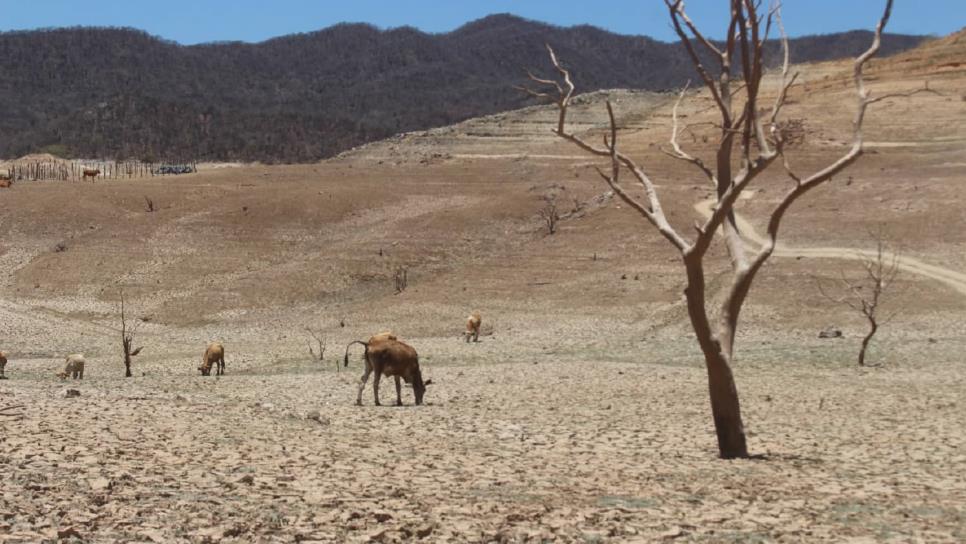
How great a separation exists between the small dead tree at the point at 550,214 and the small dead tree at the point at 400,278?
10.3 metres

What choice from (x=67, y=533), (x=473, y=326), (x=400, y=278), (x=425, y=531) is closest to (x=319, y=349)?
(x=473, y=326)

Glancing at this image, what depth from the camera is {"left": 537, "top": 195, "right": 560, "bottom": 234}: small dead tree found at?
58969 mm

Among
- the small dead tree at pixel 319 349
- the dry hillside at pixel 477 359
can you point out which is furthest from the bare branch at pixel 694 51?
the small dead tree at pixel 319 349

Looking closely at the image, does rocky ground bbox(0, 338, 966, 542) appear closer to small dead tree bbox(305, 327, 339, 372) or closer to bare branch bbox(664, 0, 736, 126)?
bare branch bbox(664, 0, 736, 126)

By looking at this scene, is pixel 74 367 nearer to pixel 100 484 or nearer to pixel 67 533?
pixel 100 484

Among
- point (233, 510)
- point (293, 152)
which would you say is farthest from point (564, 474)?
point (293, 152)

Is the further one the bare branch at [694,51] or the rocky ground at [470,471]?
the bare branch at [694,51]

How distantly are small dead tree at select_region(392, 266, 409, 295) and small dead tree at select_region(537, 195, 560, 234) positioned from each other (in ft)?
33.8

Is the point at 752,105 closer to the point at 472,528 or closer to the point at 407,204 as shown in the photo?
the point at 472,528

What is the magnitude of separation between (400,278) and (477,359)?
67.3 feet

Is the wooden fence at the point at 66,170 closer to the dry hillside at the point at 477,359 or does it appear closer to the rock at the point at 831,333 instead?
the dry hillside at the point at 477,359

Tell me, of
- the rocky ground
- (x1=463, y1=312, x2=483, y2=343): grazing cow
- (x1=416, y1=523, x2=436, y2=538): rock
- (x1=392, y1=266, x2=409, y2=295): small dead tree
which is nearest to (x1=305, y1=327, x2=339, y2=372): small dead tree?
(x1=463, y1=312, x2=483, y2=343): grazing cow

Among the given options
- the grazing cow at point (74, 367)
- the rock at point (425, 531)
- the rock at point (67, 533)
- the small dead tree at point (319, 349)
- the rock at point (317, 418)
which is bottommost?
the small dead tree at point (319, 349)

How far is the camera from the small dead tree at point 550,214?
5897 centimetres
